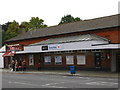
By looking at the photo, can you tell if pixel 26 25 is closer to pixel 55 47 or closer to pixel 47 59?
pixel 47 59

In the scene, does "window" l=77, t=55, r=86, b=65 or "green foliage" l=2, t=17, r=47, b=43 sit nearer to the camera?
"window" l=77, t=55, r=86, b=65

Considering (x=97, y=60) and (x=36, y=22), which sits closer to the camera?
(x=97, y=60)

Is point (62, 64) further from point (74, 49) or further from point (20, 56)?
point (20, 56)

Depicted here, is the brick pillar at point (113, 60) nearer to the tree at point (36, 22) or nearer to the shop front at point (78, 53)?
the shop front at point (78, 53)

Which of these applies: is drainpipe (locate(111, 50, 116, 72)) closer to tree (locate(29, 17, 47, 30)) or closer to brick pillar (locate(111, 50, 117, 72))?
brick pillar (locate(111, 50, 117, 72))

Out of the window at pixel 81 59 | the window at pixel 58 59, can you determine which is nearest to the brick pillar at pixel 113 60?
the window at pixel 81 59

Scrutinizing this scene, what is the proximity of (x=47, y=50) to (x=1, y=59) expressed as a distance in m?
18.2

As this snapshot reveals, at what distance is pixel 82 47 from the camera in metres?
29.6

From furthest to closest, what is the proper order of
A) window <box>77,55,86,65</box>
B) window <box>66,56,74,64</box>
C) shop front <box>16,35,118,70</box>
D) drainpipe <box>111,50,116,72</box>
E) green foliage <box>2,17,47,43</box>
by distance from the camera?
1. green foliage <box>2,17,47,43</box>
2. window <box>66,56,74,64</box>
3. window <box>77,55,86,65</box>
4. drainpipe <box>111,50,116,72</box>
5. shop front <box>16,35,118,70</box>

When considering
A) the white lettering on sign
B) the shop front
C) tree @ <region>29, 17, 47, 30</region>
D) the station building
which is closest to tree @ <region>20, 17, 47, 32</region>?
tree @ <region>29, 17, 47, 30</region>

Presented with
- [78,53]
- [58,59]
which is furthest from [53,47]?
[58,59]

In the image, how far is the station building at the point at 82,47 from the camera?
29312mm

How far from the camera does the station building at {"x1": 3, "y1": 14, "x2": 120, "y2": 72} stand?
29312 millimetres

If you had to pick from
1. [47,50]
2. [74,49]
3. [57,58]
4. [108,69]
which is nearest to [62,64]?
[57,58]
